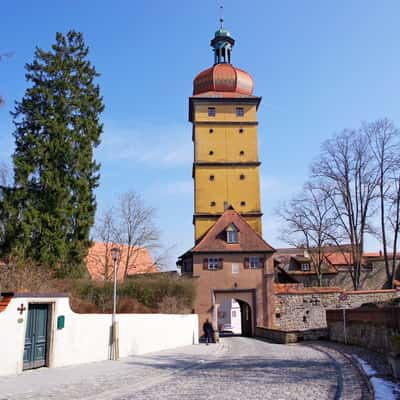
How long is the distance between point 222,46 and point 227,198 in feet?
59.3

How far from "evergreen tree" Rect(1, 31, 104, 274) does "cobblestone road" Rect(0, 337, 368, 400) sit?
10823 mm

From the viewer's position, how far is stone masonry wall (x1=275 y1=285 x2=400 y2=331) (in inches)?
1302

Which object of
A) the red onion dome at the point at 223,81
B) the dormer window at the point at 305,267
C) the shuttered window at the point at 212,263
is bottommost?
the shuttered window at the point at 212,263

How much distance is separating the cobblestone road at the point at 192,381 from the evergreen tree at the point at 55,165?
10.8 m

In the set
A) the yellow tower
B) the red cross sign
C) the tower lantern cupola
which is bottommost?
the red cross sign

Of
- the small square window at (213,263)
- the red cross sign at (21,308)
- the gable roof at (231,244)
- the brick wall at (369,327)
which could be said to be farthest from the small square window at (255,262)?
the red cross sign at (21,308)

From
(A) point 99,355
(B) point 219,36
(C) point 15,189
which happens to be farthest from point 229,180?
(A) point 99,355

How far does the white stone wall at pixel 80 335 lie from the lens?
1115 cm

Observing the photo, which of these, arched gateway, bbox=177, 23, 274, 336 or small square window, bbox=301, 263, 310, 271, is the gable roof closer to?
arched gateway, bbox=177, 23, 274, 336

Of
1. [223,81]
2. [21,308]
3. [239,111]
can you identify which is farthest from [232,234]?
[21,308]

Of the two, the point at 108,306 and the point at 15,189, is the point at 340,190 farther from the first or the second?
the point at 15,189

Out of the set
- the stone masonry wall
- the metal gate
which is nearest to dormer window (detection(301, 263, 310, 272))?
the stone masonry wall

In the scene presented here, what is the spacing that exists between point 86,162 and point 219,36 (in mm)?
28236

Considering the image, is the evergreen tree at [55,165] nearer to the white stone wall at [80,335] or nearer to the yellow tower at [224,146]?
the white stone wall at [80,335]
